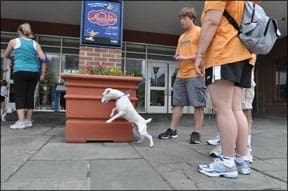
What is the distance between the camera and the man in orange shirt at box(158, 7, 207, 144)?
3.63m

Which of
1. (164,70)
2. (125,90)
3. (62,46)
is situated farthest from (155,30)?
(125,90)

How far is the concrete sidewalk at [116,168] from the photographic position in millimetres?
1903

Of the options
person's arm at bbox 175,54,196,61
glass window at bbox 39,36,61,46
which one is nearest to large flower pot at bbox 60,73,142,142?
person's arm at bbox 175,54,196,61

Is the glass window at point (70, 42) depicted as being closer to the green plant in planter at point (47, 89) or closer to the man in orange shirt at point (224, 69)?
the green plant in planter at point (47, 89)

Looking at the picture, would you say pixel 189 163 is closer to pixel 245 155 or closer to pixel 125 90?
pixel 245 155

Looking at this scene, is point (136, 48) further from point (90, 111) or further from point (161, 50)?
point (90, 111)

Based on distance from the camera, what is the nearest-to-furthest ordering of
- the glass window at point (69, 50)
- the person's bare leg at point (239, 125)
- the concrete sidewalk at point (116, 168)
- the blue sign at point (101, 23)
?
the concrete sidewalk at point (116, 168)
the person's bare leg at point (239, 125)
the blue sign at point (101, 23)
the glass window at point (69, 50)

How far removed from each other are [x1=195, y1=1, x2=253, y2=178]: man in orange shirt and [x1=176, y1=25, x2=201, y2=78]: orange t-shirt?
1.34 m

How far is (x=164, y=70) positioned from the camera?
1205cm

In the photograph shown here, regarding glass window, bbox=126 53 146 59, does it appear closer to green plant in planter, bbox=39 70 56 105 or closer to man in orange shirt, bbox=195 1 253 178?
green plant in planter, bbox=39 70 56 105

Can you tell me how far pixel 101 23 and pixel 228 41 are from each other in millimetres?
2284

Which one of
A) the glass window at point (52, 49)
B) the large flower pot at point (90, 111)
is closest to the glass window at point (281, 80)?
the glass window at point (52, 49)

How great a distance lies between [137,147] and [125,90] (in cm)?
72

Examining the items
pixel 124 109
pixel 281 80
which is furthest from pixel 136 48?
pixel 124 109
